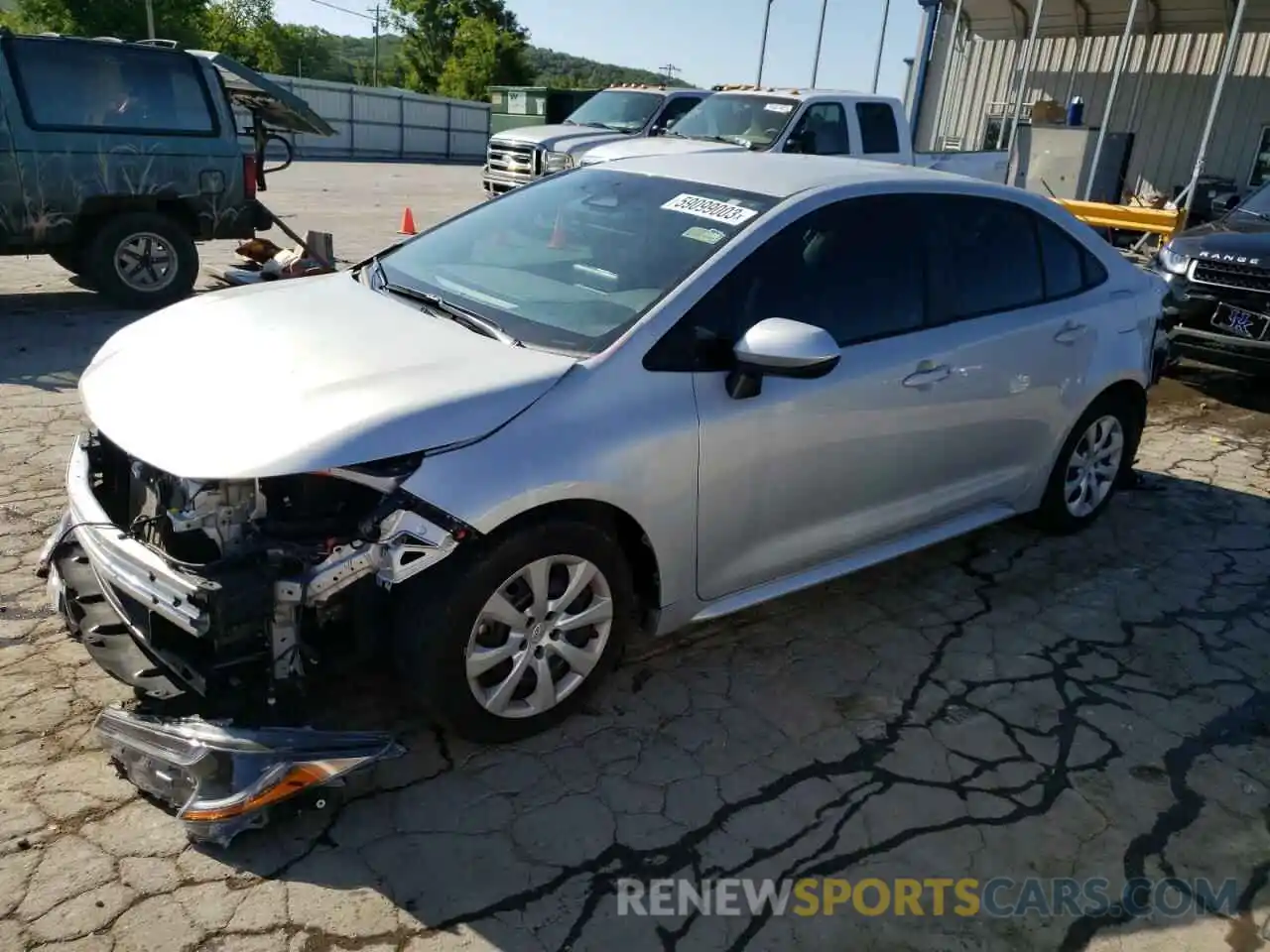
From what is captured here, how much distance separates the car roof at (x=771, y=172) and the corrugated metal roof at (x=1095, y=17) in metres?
14.2

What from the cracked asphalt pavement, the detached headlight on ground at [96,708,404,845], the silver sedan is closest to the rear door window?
the silver sedan

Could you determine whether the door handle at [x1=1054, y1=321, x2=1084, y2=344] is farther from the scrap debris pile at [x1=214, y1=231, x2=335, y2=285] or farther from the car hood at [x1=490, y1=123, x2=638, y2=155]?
the car hood at [x1=490, y1=123, x2=638, y2=155]

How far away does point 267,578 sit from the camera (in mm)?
2551

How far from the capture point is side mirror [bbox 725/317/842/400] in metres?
3.03

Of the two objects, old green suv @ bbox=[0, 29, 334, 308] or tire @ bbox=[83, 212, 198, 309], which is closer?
old green suv @ bbox=[0, 29, 334, 308]

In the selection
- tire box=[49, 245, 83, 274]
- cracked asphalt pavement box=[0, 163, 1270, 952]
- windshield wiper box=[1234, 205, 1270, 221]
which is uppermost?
windshield wiper box=[1234, 205, 1270, 221]

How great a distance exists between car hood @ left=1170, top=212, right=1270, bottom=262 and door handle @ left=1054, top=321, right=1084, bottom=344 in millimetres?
4006

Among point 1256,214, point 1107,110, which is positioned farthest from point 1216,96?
point 1256,214

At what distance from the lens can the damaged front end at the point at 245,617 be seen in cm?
254

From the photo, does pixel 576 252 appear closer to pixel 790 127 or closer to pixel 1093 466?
pixel 1093 466

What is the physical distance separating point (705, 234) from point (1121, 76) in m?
17.6

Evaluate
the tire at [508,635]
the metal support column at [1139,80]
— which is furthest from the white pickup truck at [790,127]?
the metal support column at [1139,80]

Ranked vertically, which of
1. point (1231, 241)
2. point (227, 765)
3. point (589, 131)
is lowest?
point (227, 765)

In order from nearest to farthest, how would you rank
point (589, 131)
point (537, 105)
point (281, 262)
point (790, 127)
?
point (281, 262), point (790, 127), point (589, 131), point (537, 105)
